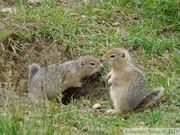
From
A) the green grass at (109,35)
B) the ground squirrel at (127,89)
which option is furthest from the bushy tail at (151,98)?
the green grass at (109,35)

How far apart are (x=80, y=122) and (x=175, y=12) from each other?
11.7ft

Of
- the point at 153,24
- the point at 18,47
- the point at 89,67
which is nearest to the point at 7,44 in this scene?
the point at 18,47

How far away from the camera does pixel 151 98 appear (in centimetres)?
652

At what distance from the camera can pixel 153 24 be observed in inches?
336

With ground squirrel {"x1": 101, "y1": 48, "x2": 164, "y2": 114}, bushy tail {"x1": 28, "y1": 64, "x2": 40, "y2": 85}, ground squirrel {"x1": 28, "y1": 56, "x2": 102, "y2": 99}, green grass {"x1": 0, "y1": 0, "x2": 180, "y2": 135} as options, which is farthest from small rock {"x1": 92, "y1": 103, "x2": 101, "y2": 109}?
bushy tail {"x1": 28, "y1": 64, "x2": 40, "y2": 85}

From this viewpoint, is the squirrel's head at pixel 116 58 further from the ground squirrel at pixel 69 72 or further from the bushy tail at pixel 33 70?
the bushy tail at pixel 33 70

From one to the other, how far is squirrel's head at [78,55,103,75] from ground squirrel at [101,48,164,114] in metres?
0.64

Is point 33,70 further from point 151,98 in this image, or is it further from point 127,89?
point 151,98

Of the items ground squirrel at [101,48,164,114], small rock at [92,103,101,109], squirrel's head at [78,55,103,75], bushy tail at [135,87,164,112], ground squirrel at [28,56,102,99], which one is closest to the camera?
bushy tail at [135,87,164,112]

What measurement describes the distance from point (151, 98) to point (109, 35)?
1948mm

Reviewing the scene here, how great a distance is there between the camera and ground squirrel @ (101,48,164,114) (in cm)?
659

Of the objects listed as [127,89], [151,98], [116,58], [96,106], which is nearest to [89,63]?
[116,58]

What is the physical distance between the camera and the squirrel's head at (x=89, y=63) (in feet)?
24.7

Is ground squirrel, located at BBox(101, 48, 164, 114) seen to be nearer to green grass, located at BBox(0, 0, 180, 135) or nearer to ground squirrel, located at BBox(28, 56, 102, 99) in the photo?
green grass, located at BBox(0, 0, 180, 135)
